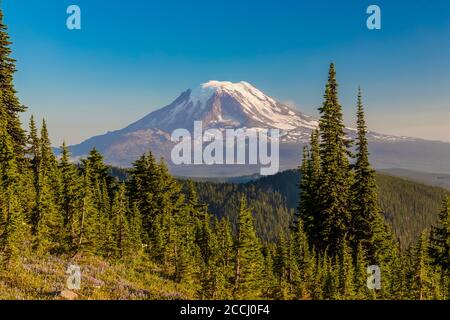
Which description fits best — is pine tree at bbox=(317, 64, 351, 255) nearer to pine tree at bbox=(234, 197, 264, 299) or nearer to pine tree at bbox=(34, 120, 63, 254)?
pine tree at bbox=(234, 197, 264, 299)

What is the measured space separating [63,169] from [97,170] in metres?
11.2

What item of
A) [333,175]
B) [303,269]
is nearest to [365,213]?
[333,175]

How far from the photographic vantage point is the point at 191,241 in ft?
101

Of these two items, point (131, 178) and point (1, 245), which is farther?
point (131, 178)

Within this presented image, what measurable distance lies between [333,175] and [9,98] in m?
28.7

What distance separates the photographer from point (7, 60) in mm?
37344

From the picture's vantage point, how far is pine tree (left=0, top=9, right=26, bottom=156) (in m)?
37.0

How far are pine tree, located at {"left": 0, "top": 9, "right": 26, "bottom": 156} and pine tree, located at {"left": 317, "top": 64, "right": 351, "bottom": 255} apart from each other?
26.7m

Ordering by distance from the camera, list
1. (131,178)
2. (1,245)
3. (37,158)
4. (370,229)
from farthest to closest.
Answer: (131,178)
(37,158)
(370,229)
(1,245)
